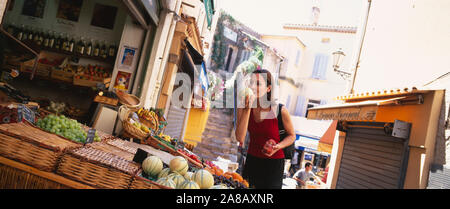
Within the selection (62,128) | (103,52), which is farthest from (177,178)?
(103,52)

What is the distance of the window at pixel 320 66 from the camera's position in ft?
72.9

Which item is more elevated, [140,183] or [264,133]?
[264,133]

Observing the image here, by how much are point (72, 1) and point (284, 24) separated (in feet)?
66.9

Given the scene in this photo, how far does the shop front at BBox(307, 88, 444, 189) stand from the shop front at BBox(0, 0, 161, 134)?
16.9 feet

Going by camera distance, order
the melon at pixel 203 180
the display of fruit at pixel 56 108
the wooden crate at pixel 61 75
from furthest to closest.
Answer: the wooden crate at pixel 61 75, the display of fruit at pixel 56 108, the melon at pixel 203 180

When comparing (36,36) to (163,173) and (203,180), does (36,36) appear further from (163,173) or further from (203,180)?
(203,180)

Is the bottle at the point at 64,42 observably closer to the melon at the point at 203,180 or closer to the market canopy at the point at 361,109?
the melon at the point at 203,180

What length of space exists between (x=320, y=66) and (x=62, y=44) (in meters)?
19.6

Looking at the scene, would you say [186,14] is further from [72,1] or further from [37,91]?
[37,91]

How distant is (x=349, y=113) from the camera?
275 inches

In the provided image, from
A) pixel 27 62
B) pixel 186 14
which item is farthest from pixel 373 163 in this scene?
pixel 27 62

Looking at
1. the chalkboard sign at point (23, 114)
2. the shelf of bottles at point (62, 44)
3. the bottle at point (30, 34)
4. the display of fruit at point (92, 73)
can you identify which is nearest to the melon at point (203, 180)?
the chalkboard sign at point (23, 114)
